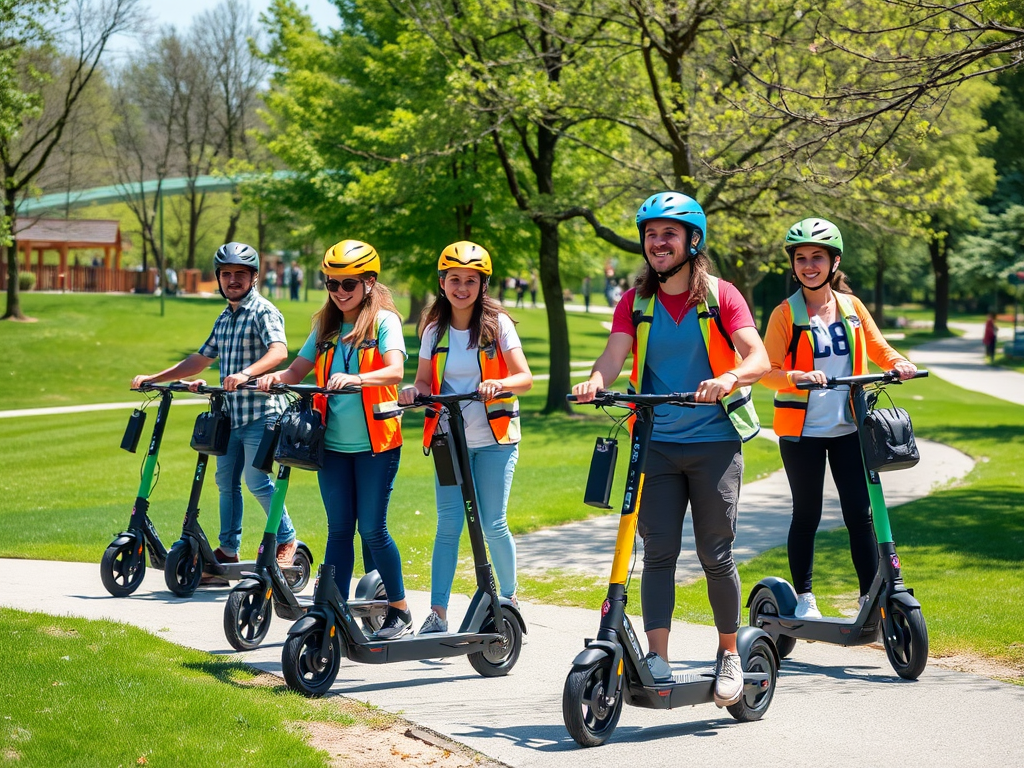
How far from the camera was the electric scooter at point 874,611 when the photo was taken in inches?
228

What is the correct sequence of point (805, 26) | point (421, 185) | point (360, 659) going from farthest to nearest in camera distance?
point (421, 185), point (805, 26), point (360, 659)

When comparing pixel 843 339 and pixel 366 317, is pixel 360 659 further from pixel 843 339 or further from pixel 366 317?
pixel 843 339

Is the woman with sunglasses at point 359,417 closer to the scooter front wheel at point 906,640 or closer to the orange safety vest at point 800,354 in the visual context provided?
the orange safety vest at point 800,354

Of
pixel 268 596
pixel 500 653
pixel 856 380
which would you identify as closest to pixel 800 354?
pixel 856 380

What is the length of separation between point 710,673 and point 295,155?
2487cm

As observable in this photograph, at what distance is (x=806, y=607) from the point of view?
6359 millimetres

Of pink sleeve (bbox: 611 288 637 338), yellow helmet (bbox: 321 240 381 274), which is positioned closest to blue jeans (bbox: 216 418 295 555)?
yellow helmet (bbox: 321 240 381 274)

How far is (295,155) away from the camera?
2839 centimetres

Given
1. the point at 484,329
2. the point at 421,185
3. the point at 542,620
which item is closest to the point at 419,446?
the point at 421,185

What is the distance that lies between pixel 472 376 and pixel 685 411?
1.42 m

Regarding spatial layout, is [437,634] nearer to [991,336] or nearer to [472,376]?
[472,376]

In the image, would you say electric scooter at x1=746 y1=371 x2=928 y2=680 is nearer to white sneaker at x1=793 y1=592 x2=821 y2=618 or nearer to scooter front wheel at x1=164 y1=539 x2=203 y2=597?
white sneaker at x1=793 y1=592 x2=821 y2=618

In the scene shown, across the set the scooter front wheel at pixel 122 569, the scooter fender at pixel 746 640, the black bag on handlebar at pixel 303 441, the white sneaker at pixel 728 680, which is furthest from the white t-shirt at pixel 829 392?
the scooter front wheel at pixel 122 569

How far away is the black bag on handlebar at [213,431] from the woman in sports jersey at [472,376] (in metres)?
1.86
